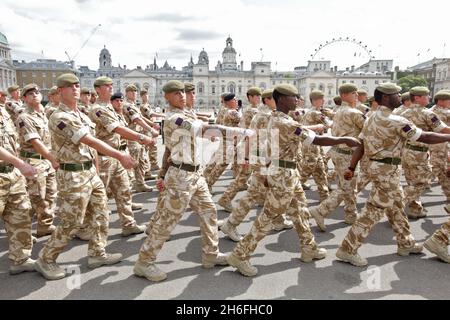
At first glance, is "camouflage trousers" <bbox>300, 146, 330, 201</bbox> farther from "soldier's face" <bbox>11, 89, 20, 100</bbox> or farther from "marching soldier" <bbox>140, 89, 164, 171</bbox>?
"soldier's face" <bbox>11, 89, 20, 100</bbox>

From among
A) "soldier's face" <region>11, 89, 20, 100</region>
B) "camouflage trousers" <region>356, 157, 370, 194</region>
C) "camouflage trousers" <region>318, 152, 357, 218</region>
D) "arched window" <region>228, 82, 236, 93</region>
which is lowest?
"camouflage trousers" <region>318, 152, 357, 218</region>

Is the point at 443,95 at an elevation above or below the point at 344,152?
above

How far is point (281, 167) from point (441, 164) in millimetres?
4448

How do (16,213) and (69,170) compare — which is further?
(16,213)

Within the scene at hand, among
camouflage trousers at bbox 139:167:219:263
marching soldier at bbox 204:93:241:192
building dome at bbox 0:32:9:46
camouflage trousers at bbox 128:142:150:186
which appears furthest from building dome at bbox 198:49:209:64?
camouflage trousers at bbox 139:167:219:263

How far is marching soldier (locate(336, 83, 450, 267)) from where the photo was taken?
13.0 feet

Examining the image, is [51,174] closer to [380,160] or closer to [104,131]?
[104,131]

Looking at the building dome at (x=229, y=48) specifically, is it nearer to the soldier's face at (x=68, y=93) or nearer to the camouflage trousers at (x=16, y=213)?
the soldier's face at (x=68, y=93)

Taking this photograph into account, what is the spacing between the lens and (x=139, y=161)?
8578mm

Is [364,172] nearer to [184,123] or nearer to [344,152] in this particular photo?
[344,152]

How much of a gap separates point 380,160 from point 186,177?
244 cm

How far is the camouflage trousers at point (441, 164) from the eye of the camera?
6455mm

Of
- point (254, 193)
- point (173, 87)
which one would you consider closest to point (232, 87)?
point (254, 193)
